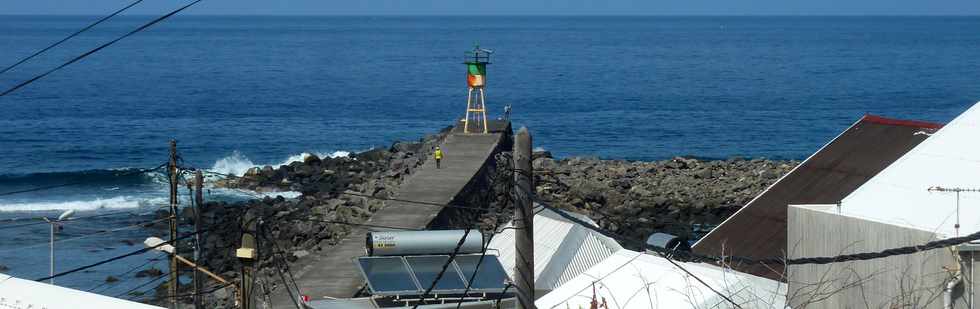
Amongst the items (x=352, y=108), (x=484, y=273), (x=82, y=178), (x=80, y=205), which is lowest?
(x=80, y=205)

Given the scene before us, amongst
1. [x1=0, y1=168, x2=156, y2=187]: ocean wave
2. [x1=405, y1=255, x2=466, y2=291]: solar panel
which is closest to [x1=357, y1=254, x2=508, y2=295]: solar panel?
[x1=405, y1=255, x2=466, y2=291]: solar panel

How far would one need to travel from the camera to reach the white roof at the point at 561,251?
1359cm

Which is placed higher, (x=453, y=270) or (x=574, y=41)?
(x=574, y=41)

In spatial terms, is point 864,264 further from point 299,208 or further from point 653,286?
point 299,208

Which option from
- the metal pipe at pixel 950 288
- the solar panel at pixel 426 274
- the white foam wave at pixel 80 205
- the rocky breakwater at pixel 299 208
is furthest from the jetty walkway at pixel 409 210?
the white foam wave at pixel 80 205

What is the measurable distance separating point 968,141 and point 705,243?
488 centimetres

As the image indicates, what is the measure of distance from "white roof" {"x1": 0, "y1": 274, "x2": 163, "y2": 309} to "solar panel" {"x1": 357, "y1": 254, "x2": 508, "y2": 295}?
4507 millimetres

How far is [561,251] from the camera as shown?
1427 centimetres

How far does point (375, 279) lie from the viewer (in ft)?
40.4

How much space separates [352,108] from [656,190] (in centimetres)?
4490

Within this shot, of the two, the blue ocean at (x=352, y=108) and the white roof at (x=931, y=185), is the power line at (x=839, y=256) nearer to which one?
the white roof at (x=931, y=185)

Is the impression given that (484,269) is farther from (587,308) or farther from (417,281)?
(587,308)

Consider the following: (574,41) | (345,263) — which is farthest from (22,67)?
(345,263)

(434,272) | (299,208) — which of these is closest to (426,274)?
(434,272)
